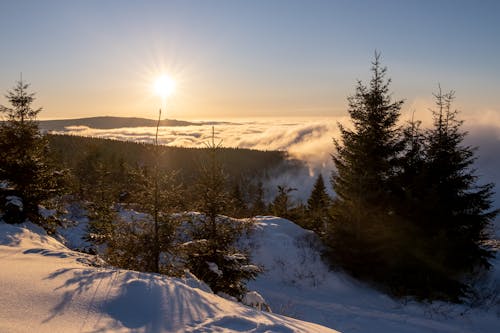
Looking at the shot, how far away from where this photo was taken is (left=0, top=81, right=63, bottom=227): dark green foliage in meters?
14.1

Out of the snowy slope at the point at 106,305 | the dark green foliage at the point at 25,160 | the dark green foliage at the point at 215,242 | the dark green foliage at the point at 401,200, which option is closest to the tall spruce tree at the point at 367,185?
the dark green foliage at the point at 401,200

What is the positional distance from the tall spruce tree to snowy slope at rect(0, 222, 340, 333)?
9899mm

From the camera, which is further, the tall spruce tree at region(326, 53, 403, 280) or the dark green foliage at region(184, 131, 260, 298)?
the tall spruce tree at region(326, 53, 403, 280)

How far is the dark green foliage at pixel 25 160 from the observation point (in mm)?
14133

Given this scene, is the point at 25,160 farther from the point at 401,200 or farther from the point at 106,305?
the point at 401,200

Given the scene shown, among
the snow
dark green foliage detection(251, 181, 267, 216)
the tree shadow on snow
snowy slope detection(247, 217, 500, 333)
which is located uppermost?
the tree shadow on snow

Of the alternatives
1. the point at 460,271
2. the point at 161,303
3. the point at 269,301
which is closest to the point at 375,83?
the point at 460,271

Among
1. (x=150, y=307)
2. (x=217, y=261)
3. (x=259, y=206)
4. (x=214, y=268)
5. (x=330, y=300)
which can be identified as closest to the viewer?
(x=150, y=307)

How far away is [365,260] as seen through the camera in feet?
Result: 49.8

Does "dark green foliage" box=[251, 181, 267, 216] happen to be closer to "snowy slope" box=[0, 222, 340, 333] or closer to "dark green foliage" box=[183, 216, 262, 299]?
"dark green foliage" box=[183, 216, 262, 299]

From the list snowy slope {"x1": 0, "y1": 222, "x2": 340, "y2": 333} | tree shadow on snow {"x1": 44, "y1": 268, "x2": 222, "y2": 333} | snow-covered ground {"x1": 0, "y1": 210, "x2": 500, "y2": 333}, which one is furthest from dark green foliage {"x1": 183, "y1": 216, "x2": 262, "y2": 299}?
tree shadow on snow {"x1": 44, "y1": 268, "x2": 222, "y2": 333}

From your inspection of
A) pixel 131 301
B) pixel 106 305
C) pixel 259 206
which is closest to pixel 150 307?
pixel 131 301

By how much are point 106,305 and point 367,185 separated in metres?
12.9

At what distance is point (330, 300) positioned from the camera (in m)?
13.0
